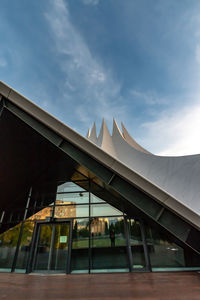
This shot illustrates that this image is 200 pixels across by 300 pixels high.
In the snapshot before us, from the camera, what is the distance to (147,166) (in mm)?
18156

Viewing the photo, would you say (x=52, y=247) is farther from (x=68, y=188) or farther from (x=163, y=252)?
(x=163, y=252)

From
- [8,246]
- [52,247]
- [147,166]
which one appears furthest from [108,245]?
[147,166]

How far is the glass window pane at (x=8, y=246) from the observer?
7.78 m

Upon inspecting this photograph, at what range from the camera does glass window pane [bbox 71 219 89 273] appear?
724 centimetres

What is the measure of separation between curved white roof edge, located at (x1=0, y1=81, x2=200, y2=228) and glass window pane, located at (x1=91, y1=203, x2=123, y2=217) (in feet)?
8.51

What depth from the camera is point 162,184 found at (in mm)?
15625

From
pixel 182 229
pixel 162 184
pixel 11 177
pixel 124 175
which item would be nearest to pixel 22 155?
pixel 11 177

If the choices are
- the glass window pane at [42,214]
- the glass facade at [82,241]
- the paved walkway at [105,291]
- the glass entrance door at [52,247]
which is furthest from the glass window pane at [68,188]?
the paved walkway at [105,291]

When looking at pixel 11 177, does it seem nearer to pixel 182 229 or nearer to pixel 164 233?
pixel 182 229

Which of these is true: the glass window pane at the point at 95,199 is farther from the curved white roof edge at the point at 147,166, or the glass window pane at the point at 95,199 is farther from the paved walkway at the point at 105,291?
the paved walkway at the point at 105,291

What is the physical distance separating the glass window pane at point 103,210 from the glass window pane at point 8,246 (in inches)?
169

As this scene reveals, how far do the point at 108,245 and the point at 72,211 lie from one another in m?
2.57

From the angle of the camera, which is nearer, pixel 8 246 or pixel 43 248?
pixel 43 248

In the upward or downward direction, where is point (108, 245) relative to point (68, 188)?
downward
